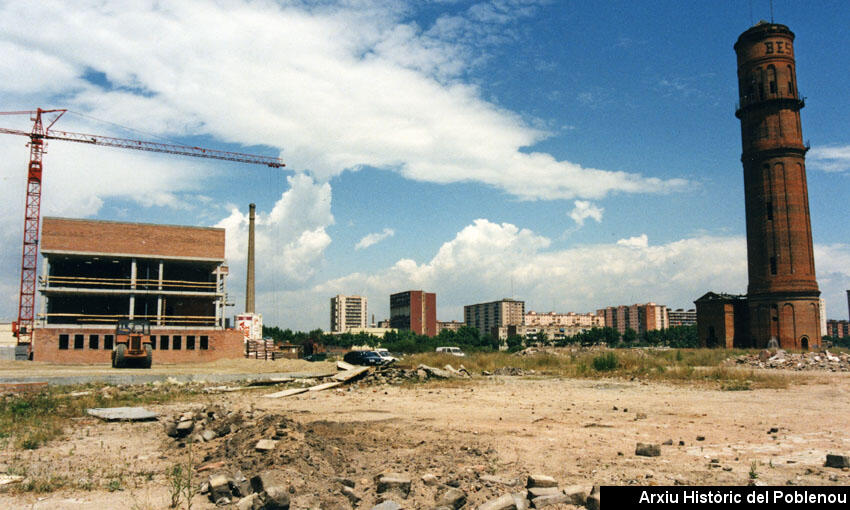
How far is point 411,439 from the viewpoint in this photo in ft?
34.2

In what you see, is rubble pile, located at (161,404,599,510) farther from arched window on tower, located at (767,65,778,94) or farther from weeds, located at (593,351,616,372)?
arched window on tower, located at (767,65,778,94)

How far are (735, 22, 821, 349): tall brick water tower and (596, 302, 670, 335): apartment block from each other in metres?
113

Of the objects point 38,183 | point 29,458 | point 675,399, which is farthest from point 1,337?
point 675,399

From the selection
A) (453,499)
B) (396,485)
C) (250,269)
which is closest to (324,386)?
(396,485)

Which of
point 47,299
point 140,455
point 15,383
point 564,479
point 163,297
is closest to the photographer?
point 564,479

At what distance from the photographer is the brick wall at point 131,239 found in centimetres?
3916

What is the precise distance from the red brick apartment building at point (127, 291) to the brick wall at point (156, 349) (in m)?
0.06

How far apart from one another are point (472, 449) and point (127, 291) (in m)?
39.0

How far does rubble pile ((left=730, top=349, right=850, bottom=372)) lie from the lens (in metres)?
34.7

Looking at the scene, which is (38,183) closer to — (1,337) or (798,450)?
(1,337)

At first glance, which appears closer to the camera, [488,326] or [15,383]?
[15,383]

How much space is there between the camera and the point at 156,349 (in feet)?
129

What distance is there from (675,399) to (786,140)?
49384 mm

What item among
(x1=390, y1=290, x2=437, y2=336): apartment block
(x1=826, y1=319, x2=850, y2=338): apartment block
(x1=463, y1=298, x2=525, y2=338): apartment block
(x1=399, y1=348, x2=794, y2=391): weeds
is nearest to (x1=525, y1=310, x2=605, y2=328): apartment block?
(x1=463, y1=298, x2=525, y2=338): apartment block
